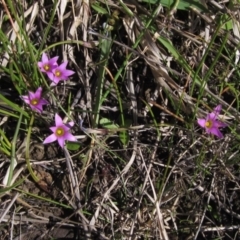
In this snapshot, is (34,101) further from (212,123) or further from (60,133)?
(212,123)

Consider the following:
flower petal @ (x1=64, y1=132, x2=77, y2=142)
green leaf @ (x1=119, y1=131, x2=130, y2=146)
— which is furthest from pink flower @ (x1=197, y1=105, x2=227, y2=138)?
flower petal @ (x1=64, y1=132, x2=77, y2=142)

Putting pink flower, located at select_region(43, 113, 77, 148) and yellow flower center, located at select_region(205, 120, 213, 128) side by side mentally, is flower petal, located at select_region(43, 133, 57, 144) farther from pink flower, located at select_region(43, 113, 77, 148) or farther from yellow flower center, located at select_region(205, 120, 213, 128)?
yellow flower center, located at select_region(205, 120, 213, 128)

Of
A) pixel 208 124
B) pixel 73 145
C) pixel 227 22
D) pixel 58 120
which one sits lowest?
pixel 73 145

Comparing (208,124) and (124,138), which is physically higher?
(208,124)

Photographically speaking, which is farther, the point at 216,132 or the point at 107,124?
the point at 107,124

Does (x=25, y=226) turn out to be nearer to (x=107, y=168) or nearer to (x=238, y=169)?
(x=107, y=168)

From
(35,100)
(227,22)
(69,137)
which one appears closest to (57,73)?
(35,100)

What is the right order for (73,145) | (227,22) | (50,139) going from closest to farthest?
1. (50,139)
2. (73,145)
3. (227,22)
